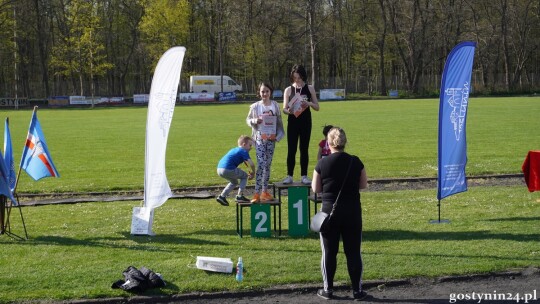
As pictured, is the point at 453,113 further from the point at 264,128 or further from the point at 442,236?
the point at 264,128

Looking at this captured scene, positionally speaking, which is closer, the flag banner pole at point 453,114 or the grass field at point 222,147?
the flag banner pole at point 453,114

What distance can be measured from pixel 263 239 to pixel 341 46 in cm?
8241

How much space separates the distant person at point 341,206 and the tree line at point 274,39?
70.0 metres

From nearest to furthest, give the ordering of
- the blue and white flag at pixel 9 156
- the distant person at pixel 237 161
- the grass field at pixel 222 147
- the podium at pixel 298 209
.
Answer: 1. the podium at pixel 298 209
2. the blue and white flag at pixel 9 156
3. the distant person at pixel 237 161
4. the grass field at pixel 222 147

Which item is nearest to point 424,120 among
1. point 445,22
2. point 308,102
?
point 308,102

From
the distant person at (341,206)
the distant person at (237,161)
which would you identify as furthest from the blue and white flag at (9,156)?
the distant person at (341,206)

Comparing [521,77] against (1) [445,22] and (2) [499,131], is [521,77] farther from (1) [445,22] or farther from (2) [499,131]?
(2) [499,131]

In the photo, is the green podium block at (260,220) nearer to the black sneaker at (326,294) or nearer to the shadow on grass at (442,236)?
the shadow on grass at (442,236)

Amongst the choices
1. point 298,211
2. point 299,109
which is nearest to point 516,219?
point 298,211

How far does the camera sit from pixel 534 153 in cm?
1206

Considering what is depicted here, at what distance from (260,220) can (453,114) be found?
3542 millimetres

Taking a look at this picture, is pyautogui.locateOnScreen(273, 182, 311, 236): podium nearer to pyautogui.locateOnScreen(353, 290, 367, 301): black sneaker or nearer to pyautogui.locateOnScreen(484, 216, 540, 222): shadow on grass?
pyautogui.locateOnScreen(353, 290, 367, 301): black sneaker

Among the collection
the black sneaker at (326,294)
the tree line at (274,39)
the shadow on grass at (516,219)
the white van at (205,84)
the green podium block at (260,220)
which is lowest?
the black sneaker at (326,294)

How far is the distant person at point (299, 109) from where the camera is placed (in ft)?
34.2
